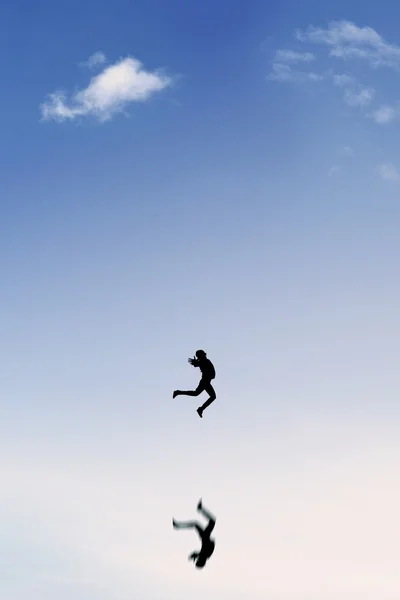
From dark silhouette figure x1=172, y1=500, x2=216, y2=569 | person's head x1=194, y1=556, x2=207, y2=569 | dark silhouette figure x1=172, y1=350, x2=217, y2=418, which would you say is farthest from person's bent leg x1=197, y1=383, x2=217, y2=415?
person's head x1=194, y1=556, x2=207, y2=569

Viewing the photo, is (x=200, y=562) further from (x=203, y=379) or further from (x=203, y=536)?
(x=203, y=379)

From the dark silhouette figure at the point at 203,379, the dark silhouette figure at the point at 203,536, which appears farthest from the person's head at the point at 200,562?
the dark silhouette figure at the point at 203,379

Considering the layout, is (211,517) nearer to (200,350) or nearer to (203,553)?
(203,553)

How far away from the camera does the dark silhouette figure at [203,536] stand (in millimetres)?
22375

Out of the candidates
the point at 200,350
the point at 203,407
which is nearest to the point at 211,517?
the point at 203,407

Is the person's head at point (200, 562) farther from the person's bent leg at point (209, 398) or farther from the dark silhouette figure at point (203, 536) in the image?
the person's bent leg at point (209, 398)

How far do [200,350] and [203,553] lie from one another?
7515 mm

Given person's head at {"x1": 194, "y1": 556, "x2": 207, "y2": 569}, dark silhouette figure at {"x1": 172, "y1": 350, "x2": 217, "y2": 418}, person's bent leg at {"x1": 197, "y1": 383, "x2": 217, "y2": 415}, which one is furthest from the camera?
person's bent leg at {"x1": 197, "y1": 383, "x2": 217, "y2": 415}

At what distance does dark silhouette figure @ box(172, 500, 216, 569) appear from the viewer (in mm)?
22375

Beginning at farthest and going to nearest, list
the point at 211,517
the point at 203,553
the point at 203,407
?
the point at 203,407
the point at 211,517
the point at 203,553

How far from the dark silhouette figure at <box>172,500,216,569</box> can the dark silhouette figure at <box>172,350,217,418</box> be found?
12.8 feet

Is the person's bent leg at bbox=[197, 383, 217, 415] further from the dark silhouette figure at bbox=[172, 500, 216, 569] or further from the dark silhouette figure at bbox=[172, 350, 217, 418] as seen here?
the dark silhouette figure at bbox=[172, 500, 216, 569]

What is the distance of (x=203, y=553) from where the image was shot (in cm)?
2294

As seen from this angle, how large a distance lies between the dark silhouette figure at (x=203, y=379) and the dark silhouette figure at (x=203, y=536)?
12.8ft
